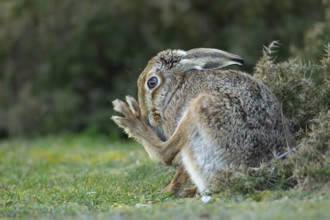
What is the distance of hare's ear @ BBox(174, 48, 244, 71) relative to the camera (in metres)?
8.88

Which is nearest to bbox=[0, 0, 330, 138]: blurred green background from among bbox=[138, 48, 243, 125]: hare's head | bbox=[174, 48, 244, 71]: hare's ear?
bbox=[138, 48, 243, 125]: hare's head

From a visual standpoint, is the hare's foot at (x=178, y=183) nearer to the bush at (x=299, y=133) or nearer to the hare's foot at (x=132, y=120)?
A: the hare's foot at (x=132, y=120)

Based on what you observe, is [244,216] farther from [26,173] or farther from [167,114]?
[26,173]

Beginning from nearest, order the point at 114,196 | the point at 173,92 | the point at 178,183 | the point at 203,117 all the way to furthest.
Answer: the point at 203,117
the point at 114,196
the point at 178,183
the point at 173,92

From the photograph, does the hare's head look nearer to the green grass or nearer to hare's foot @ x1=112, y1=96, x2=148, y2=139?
hare's foot @ x1=112, y1=96, x2=148, y2=139

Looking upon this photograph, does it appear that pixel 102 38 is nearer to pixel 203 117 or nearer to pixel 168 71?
pixel 168 71

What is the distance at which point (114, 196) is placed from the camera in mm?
8445

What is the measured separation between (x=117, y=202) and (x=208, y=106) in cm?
140

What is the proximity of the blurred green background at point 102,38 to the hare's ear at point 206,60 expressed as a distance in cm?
1071

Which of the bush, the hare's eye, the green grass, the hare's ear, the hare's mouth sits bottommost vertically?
the green grass

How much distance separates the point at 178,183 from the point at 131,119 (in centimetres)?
96

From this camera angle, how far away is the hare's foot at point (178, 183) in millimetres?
8672

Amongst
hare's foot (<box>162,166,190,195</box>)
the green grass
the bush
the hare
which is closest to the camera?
the green grass

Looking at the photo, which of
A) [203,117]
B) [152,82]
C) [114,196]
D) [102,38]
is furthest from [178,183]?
[102,38]
